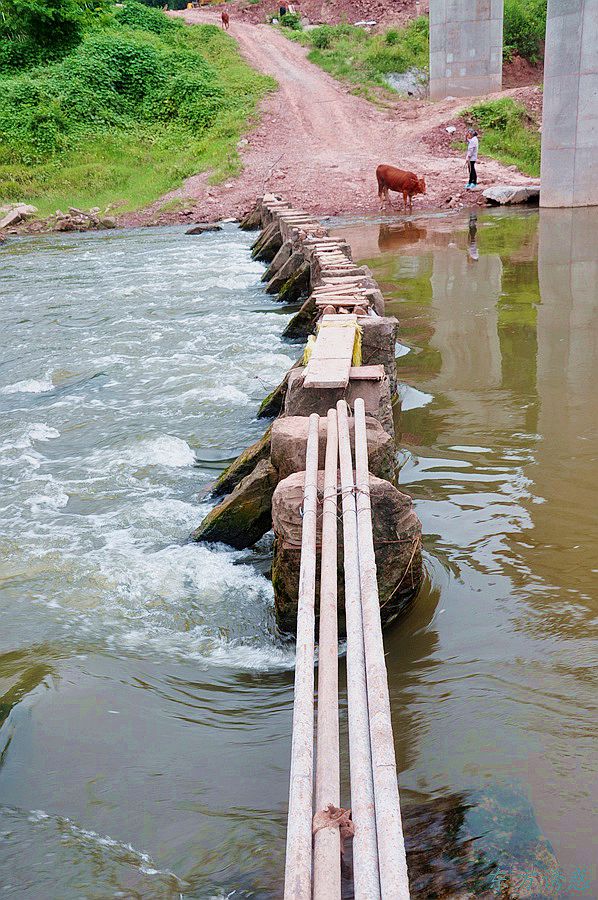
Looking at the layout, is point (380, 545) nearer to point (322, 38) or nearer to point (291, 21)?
point (322, 38)

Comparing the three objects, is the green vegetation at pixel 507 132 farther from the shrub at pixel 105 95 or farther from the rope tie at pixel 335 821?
the rope tie at pixel 335 821

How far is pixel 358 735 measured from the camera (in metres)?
2.33

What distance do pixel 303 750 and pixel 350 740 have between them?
15cm

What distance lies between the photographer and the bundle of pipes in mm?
1921

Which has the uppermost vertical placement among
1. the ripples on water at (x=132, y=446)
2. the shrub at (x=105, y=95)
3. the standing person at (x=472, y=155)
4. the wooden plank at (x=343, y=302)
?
the shrub at (x=105, y=95)

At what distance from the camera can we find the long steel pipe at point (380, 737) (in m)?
1.85

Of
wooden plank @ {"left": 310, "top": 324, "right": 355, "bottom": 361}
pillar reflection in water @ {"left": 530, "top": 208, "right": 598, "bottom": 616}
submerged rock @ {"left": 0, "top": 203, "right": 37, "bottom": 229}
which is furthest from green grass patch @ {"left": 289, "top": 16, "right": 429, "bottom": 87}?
wooden plank @ {"left": 310, "top": 324, "right": 355, "bottom": 361}

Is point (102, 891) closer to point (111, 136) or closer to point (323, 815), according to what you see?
point (323, 815)

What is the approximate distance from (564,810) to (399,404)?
4.45 m

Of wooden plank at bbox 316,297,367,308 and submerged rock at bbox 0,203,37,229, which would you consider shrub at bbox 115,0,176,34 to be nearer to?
submerged rock at bbox 0,203,37,229

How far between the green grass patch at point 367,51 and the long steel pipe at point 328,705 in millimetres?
32408

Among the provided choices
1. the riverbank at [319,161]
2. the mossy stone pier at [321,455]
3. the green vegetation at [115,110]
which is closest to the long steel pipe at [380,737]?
the mossy stone pier at [321,455]

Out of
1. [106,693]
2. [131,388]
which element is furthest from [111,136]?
[106,693]

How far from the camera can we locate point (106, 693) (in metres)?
3.64
